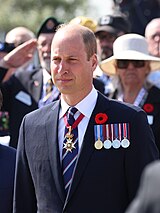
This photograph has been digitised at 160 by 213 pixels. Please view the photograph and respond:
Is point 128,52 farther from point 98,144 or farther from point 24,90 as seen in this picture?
point 98,144

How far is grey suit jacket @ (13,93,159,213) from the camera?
379 centimetres

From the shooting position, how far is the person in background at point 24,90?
6277mm

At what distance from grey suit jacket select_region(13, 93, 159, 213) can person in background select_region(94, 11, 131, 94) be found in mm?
2732

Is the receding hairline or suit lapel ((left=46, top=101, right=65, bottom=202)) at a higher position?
the receding hairline

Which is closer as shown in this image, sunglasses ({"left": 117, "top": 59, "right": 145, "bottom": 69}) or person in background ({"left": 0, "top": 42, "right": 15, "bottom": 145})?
sunglasses ({"left": 117, "top": 59, "right": 145, "bottom": 69})

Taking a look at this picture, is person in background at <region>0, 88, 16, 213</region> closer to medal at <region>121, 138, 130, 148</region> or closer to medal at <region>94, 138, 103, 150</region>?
medal at <region>94, 138, 103, 150</region>

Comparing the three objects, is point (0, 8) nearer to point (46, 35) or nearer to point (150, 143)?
point (46, 35)

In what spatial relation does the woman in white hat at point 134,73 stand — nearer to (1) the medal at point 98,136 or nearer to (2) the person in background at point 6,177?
(2) the person in background at point 6,177

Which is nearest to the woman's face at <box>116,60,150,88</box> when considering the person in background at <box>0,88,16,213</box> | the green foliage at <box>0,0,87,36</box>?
the person in background at <box>0,88,16,213</box>

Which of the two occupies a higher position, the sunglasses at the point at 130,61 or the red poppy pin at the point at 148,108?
the sunglasses at the point at 130,61

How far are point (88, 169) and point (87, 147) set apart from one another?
13cm

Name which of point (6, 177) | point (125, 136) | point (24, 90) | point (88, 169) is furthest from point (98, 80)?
point (88, 169)

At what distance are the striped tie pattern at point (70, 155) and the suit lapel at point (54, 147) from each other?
0.04 meters

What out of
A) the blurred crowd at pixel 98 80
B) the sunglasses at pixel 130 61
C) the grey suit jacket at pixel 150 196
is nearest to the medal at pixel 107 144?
the blurred crowd at pixel 98 80
